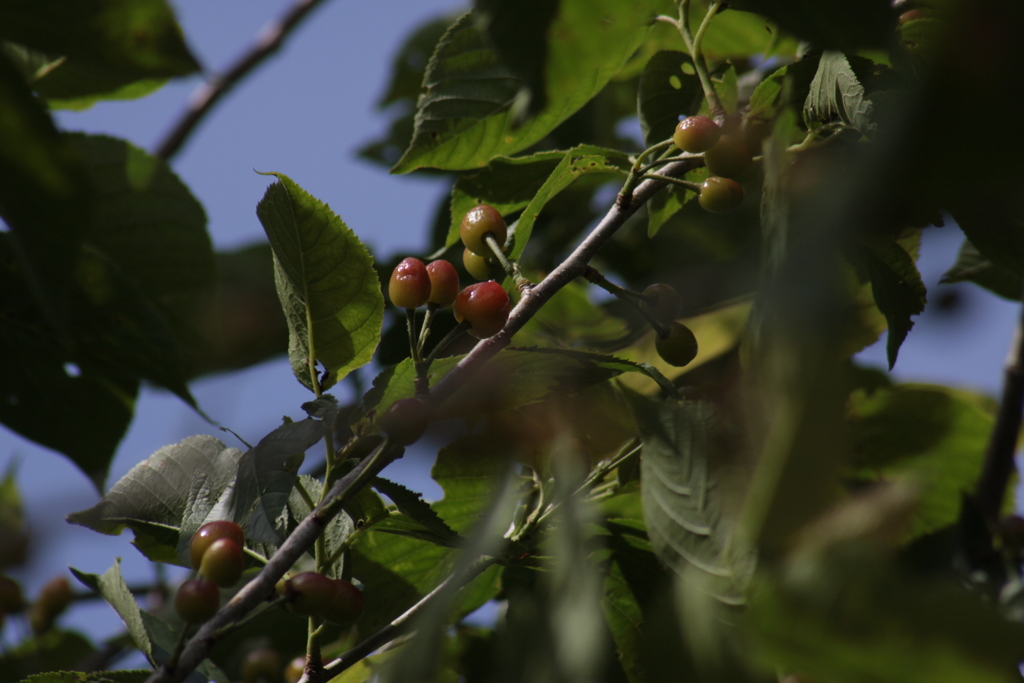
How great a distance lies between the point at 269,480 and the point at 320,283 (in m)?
0.36

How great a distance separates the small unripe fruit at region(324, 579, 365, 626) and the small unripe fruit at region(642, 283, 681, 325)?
2.50 feet

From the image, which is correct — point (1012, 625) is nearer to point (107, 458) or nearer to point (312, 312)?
point (312, 312)

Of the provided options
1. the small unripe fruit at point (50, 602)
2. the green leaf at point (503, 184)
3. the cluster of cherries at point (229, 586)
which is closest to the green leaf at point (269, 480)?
the cluster of cherries at point (229, 586)

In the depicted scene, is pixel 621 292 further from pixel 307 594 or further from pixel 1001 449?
pixel 1001 449

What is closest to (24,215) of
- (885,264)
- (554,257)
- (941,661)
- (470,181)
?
(470,181)

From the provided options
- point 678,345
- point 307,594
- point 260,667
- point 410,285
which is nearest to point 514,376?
point 410,285

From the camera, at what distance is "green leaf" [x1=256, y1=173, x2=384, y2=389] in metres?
1.35

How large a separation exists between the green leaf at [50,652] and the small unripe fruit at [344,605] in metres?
1.63

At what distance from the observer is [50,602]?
2527 millimetres

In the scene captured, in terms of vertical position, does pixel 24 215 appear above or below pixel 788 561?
above

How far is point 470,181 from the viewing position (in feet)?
5.96

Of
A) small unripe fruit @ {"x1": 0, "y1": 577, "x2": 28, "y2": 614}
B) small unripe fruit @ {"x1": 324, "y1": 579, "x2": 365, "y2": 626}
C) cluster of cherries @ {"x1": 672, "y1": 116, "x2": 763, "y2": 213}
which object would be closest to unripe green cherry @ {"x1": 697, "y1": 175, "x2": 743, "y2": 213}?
cluster of cherries @ {"x1": 672, "y1": 116, "x2": 763, "y2": 213}

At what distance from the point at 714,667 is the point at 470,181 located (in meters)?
1.33

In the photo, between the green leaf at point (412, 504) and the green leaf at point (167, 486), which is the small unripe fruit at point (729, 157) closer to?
the green leaf at point (412, 504)
